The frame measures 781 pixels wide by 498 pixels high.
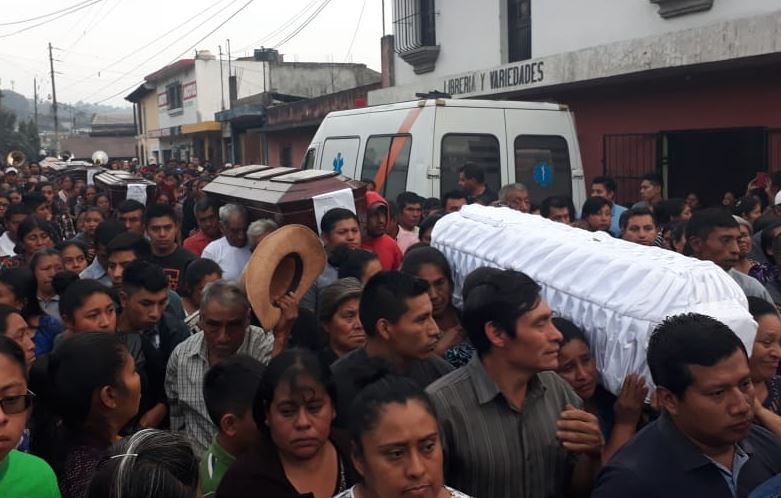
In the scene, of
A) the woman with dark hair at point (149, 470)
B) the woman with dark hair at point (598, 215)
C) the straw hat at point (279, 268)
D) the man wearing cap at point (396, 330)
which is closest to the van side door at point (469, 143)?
the woman with dark hair at point (598, 215)

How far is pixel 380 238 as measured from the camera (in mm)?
5863

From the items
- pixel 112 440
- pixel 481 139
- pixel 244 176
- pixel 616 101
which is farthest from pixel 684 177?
pixel 112 440

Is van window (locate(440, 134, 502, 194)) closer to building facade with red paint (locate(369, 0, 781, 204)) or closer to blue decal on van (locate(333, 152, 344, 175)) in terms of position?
blue decal on van (locate(333, 152, 344, 175))

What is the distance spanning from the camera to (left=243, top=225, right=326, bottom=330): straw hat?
11.9 ft

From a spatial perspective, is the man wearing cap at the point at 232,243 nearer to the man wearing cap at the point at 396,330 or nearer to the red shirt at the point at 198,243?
the red shirt at the point at 198,243

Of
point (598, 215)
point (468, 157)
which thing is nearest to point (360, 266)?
point (598, 215)

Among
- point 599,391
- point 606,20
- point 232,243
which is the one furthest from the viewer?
point 606,20

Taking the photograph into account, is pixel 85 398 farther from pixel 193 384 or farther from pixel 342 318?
pixel 342 318

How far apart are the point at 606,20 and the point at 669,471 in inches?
355

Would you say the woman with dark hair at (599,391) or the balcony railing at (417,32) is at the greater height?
the balcony railing at (417,32)

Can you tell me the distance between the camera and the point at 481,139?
25.1 feet

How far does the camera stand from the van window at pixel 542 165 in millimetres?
7848

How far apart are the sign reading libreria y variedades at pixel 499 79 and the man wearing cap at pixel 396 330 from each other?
8242 mm

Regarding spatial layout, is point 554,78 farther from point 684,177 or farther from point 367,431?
point 367,431
